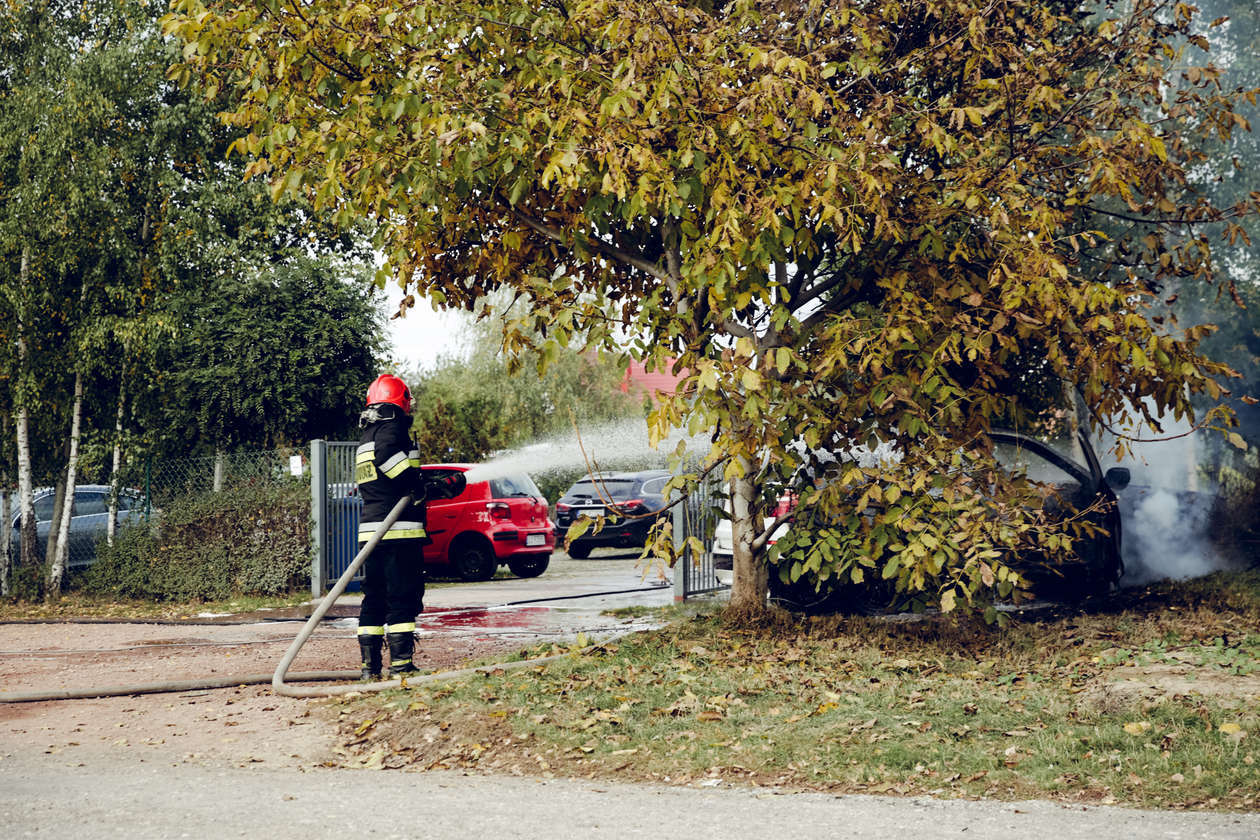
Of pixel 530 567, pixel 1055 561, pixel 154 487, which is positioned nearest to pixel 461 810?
pixel 1055 561

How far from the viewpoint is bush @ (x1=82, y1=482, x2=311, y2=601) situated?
15.2 metres

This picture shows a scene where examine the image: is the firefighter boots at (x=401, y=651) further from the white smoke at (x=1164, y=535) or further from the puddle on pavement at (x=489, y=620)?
the white smoke at (x=1164, y=535)

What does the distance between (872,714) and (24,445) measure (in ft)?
44.5

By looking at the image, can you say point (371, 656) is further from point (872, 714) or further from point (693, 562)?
point (693, 562)

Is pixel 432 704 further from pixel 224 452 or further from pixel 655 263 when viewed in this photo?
pixel 224 452

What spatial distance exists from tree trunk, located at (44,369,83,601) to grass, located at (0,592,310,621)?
355mm

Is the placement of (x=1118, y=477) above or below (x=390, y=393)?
below

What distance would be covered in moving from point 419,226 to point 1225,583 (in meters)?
8.53

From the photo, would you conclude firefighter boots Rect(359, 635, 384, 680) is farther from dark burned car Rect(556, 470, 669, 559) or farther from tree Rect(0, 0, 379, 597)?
dark burned car Rect(556, 470, 669, 559)

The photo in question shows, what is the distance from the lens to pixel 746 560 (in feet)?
30.8

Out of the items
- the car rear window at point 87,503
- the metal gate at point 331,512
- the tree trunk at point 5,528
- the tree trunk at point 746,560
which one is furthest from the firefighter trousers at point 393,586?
the car rear window at point 87,503

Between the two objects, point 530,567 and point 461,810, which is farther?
point 530,567

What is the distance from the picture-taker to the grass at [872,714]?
5.42m

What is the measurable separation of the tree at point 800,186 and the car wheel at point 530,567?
9106 millimetres
